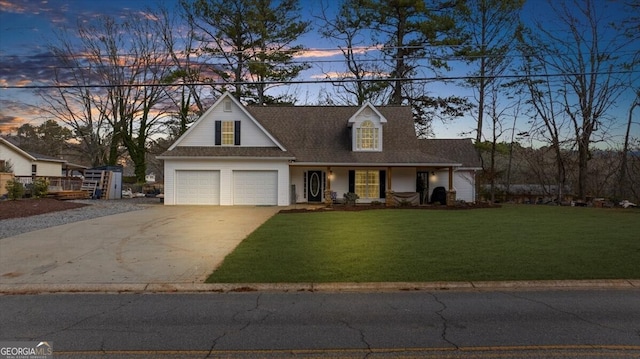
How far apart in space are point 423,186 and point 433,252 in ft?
64.3

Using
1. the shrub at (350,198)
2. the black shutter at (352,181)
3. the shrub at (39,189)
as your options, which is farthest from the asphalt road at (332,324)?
the shrub at (39,189)

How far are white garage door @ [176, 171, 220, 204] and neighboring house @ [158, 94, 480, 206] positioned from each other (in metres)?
0.06

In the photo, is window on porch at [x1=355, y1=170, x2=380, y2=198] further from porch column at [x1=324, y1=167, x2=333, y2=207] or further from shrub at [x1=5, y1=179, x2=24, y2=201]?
shrub at [x1=5, y1=179, x2=24, y2=201]

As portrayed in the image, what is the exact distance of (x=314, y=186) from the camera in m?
29.1

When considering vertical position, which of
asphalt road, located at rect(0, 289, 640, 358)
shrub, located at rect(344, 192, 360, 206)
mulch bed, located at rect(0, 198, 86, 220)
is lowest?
asphalt road, located at rect(0, 289, 640, 358)

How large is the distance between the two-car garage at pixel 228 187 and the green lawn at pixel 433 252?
32.8ft

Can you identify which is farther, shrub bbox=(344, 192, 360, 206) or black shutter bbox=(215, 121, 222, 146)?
black shutter bbox=(215, 121, 222, 146)

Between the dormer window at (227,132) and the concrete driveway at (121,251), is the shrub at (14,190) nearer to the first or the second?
the concrete driveway at (121,251)

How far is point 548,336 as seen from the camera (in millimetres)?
5359

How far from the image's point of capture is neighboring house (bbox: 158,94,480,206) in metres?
26.5

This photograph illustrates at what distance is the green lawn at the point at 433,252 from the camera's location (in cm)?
853

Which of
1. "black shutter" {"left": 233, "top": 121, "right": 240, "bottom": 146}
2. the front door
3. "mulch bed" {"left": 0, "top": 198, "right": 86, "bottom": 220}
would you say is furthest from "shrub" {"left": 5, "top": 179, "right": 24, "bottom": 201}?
the front door

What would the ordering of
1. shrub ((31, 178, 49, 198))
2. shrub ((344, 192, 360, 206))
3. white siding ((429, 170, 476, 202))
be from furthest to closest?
white siding ((429, 170, 476, 202)) → shrub ((31, 178, 49, 198)) → shrub ((344, 192, 360, 206))

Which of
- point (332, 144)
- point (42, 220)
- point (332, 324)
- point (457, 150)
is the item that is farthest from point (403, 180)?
point (332, 324)
